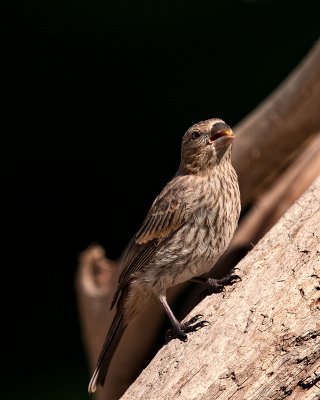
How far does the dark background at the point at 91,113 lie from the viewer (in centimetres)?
570

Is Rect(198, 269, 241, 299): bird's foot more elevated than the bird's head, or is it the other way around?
the bird's head

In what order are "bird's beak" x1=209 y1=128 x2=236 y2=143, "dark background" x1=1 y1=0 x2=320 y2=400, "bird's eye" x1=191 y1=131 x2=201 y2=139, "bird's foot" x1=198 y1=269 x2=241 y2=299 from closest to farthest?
1. "bird's foot" x1=198 y1=269 x2=241 y2=299
2. "bird's beak" x1=209 y1=128 x2=236 y2=143
3. "bird's eye" x1=191 y1=131 x2=201 y2=139
4. "dark background" x1=1 y1=0 x2=320 y2=400

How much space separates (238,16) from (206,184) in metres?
2.58

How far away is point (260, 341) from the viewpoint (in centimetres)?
270

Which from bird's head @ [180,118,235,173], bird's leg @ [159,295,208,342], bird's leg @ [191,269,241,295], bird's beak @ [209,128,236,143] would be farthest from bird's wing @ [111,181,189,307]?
bird's leg @ [159,295,208,342]

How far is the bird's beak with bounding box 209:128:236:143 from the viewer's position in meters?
3.40

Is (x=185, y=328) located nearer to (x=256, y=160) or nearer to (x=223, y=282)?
(x=223, y=282)

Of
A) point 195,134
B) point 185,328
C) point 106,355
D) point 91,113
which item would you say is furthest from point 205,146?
point 91,113

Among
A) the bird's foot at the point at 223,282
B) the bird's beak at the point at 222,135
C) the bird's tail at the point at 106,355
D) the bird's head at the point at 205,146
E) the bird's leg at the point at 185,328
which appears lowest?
the bird's tail at the point at 106,355

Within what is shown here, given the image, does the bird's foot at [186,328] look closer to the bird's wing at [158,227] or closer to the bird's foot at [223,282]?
the bird's foot at [223,282]

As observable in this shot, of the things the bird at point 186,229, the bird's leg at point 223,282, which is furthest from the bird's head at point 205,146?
the bird's leg at point 223,282

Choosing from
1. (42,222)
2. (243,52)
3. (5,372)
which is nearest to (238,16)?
(243,52)

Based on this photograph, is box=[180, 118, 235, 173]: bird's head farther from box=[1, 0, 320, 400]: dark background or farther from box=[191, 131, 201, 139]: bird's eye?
box=[1, 0, 320, 400]: dark background

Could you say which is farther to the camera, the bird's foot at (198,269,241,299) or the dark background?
the dark background
